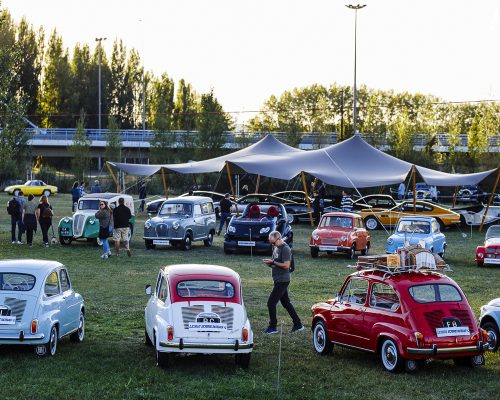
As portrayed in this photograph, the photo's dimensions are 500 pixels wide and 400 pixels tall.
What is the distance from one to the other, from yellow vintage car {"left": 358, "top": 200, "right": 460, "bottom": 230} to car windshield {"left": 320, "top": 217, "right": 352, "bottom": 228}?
11209mm

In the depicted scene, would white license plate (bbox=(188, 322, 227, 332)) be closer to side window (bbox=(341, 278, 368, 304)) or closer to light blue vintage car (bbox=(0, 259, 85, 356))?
light blue vintage car (bbox=(0, 259, 85, 356))

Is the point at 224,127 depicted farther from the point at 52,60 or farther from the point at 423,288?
the point at 423,288

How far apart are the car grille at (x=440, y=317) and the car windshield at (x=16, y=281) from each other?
5.83 metres

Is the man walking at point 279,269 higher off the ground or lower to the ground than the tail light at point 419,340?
higher

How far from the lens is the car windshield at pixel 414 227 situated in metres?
31.2

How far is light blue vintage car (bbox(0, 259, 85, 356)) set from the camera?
44.8 feet

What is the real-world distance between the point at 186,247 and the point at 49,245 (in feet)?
15.7

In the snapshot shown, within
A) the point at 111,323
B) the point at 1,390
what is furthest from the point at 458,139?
the point at 1,390

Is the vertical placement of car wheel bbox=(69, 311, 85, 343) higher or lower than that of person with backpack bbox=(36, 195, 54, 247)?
lower

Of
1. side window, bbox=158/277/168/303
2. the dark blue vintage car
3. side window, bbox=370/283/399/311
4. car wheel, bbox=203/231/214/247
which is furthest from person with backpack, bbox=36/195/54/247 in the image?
side window, bbox=370/283/399/311

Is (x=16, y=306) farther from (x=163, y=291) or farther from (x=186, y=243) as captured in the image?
(x=186, y=243)

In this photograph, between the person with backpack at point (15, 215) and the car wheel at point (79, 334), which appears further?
the person with backpack at point (15, 215)

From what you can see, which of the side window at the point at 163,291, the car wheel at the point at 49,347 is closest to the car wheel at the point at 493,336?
the side window at the point at 163,291

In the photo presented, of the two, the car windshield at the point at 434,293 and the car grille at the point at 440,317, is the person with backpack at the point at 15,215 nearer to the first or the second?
the car windshield at the point at 434,293
